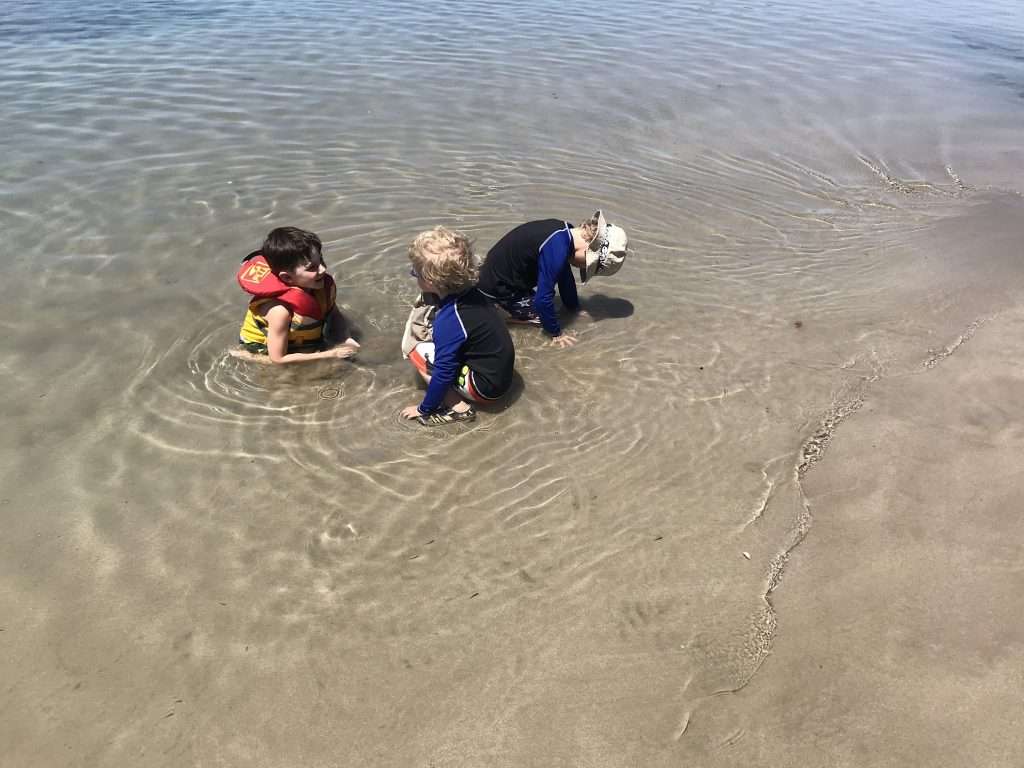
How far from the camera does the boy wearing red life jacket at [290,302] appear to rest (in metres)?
4.75

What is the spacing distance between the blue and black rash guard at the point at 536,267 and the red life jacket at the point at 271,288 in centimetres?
151

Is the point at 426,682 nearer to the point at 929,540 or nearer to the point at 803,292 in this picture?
the point at 929,540

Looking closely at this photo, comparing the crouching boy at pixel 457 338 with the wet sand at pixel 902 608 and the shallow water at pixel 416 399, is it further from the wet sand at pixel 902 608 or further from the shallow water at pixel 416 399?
the wet sand at pixel 902 608

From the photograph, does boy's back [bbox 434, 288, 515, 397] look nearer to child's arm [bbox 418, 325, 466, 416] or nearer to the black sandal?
child's arm [bbox 418, 325, 466, 416]

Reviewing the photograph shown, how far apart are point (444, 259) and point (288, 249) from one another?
1.16 meters

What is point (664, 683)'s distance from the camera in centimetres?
303

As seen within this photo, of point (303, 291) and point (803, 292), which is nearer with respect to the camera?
point (303, 291)

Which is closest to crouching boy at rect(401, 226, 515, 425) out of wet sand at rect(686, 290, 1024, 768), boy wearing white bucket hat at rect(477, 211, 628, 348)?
boy wearing white bucket hat at rect(477, 211, 628, 348)

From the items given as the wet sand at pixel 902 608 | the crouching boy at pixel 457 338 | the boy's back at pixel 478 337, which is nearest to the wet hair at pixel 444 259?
the crouching boy at pixel 457 338

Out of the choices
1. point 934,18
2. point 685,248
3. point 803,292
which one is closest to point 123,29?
point 685,248

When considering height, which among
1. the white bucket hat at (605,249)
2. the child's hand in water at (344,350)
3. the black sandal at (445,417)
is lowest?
the black sandal at (445,417)

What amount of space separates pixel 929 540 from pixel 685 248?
4162 millimetres

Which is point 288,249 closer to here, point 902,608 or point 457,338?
point 457,338

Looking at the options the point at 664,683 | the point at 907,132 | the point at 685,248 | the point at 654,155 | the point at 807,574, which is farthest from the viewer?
the point at 907,132
